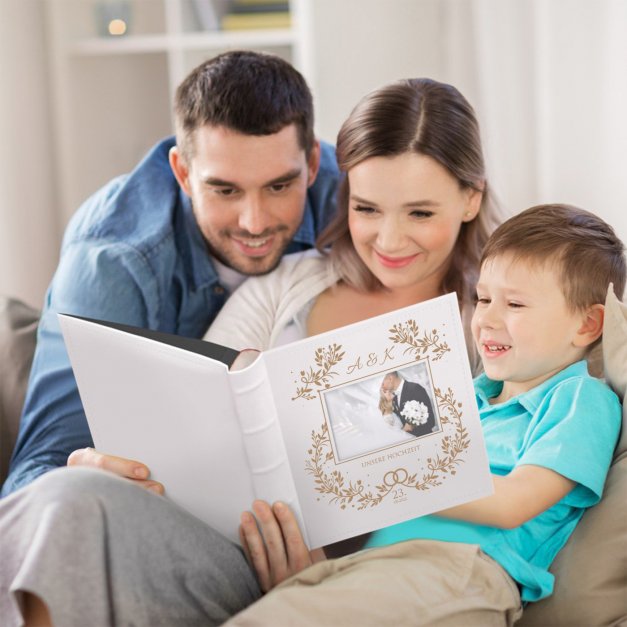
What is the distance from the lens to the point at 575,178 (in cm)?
241

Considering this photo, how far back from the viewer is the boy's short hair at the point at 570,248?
1.33m

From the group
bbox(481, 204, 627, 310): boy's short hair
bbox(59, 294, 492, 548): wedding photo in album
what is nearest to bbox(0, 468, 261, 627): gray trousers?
bbox(59, 294, 492, 548): wedding photo in album

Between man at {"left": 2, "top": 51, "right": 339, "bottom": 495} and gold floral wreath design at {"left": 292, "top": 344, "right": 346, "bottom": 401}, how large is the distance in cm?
65

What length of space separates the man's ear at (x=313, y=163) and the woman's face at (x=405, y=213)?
25cm

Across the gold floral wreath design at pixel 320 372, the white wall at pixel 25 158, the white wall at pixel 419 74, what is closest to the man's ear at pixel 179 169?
the gold floral wreath design at pixel 320 372

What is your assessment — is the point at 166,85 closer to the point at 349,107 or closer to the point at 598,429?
the point at 349,107

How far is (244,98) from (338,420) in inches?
31.3

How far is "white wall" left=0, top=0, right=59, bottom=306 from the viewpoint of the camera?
288cm

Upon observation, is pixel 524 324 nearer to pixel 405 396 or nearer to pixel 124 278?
pixel 405 396

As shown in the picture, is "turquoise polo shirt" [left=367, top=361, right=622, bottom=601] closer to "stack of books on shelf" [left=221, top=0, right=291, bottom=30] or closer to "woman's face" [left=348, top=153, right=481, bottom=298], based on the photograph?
"woman's face" [left=348, top=153, right=481, bottom=298]

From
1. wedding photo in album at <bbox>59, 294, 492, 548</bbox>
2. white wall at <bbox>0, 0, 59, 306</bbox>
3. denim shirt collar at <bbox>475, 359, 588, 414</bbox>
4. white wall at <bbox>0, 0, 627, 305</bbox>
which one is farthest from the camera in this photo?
white wall at <bbox>0, 0, 59, 306</bbox>

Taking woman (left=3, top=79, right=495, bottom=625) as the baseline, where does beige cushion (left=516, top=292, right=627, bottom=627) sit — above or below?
below

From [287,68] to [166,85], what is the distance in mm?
1546

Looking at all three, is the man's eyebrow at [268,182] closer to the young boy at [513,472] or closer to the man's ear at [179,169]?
the man's ear at [179,169]
